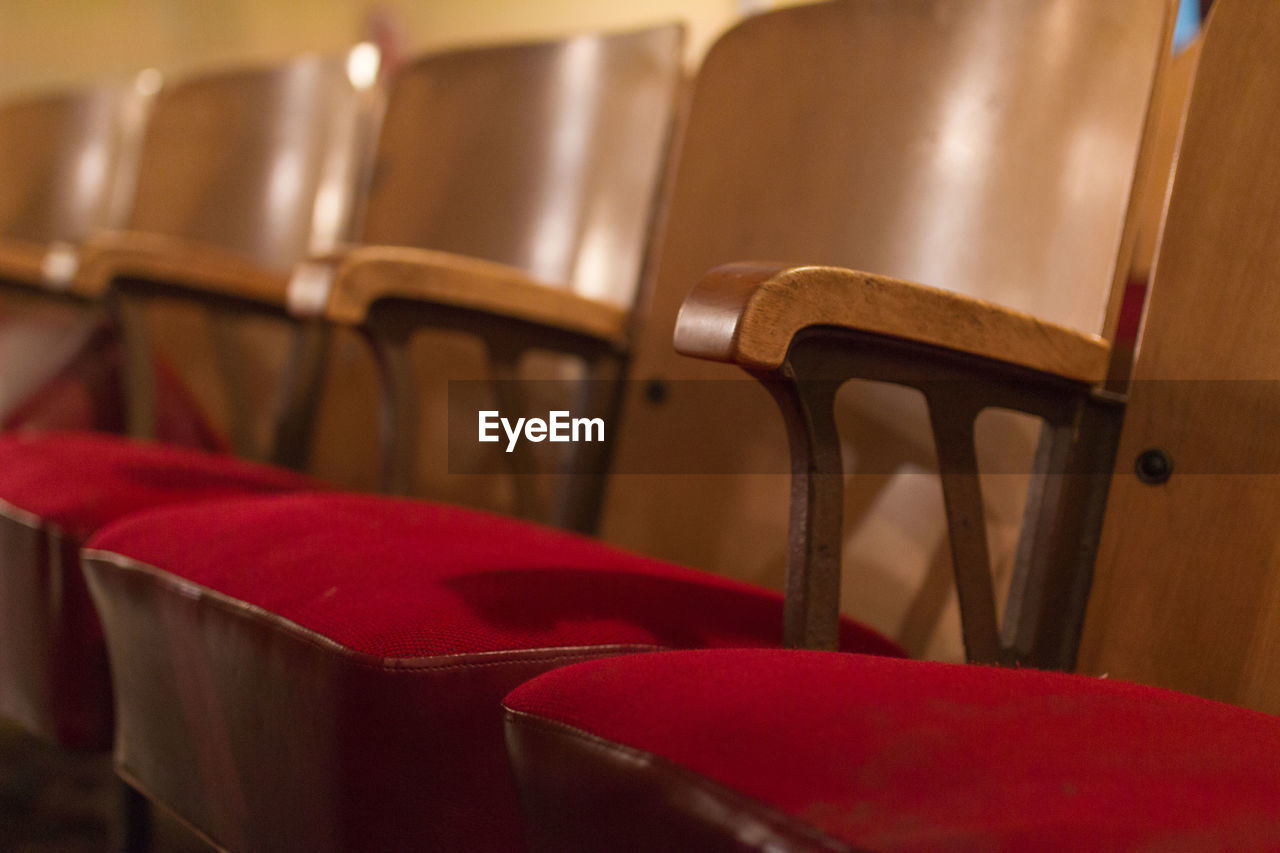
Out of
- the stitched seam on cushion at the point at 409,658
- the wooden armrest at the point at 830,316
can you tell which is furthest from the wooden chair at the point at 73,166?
the wooden armrest at the point at 830,316

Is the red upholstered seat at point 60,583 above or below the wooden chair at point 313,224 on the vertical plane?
below

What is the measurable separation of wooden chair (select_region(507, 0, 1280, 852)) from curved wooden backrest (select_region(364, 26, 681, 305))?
0.62 m

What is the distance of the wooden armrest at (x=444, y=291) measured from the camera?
891 millimetres

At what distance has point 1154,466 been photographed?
2.35 feet

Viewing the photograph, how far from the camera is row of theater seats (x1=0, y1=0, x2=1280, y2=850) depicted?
0.38m

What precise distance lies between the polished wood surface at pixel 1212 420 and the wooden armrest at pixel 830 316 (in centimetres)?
12

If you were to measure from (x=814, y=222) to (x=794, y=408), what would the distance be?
1.43ft

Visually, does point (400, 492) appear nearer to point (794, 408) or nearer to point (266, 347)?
point (794, 408)

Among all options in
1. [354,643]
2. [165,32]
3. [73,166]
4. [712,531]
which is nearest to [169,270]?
[712,531]

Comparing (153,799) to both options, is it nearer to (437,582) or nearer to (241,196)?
(437,582)

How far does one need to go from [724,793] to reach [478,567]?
32cm

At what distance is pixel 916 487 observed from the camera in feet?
2.82

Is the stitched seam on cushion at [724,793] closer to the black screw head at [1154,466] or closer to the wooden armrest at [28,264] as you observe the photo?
the black screw head at [1154,466]

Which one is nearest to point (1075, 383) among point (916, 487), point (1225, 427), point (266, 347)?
point (1225, 427)
